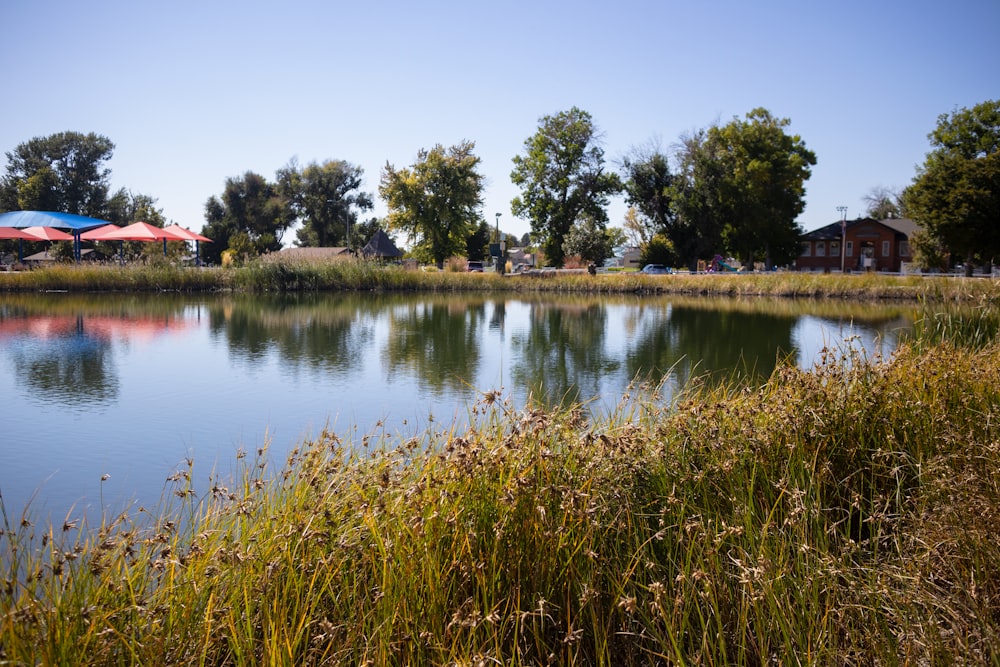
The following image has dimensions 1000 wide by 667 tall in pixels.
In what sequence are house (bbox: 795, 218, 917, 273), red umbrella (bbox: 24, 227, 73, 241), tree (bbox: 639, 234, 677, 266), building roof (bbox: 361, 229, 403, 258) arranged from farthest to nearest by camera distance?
building roof (bbox: 361, 229, 403, 258), tree (bbox: 639, 234, 677, 266), house (bbox: 795, 218, 917, 273), red umbrella (bbox: 24, 227, 73, 241)

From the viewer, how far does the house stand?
53.6m

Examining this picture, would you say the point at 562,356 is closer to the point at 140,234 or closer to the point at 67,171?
the point at 140,234

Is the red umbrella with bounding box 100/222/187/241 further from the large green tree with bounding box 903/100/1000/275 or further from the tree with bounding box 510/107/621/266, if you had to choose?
the large green tree with bounding box 903/100/1000/275

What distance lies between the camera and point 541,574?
2801 mm

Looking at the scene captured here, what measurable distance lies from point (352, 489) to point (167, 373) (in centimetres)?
963

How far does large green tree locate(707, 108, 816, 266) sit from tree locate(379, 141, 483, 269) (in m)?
17.0

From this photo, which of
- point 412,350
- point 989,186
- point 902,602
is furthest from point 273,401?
point 989,186

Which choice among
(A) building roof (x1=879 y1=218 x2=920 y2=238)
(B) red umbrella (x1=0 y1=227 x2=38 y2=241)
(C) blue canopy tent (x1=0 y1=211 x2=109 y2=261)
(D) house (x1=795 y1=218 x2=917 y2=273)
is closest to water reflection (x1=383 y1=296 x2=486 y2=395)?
(C) blue canopy tent (x1=0 y1=211 x2=109 y2=261)

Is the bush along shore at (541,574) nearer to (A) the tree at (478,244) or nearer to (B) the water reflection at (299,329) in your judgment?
(B) the water reflection at (299,329)

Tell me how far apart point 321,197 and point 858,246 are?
146 feet

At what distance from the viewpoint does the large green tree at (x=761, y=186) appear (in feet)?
159

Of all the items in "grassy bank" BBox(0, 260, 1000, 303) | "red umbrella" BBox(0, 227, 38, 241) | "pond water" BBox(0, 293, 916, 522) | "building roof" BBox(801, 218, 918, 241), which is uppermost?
"building roof" BBox(801, 218, 918, 241)

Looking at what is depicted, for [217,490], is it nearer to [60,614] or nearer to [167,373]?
[60,614]

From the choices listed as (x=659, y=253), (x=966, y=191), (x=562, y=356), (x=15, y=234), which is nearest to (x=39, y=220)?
(x=15, y=234)
